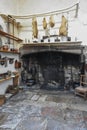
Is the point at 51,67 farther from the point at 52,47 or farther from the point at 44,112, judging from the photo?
the point at 44,112

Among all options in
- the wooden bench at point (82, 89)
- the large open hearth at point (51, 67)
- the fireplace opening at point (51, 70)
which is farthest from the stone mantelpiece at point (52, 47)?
the wooden bench at point (82, 89)

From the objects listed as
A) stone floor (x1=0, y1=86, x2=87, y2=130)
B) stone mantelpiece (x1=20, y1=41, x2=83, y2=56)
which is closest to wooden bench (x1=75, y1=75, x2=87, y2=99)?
stone floor (x1=0, y1=86, x2=87, y2=130)

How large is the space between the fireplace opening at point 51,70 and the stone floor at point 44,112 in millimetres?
835

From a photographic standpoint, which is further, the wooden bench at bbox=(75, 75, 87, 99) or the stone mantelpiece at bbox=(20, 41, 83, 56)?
the stone mantelpiece at bbox=(20, 41, 83, 56)

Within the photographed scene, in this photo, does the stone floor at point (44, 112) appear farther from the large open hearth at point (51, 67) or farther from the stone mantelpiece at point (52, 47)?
the stone mantelpiece at point (52, 47)

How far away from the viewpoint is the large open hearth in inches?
236

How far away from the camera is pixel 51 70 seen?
6.31m

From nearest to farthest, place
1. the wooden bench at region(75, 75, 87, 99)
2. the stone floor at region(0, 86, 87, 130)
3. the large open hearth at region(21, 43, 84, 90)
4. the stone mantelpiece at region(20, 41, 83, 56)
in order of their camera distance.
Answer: the stone floor at region(0, 86, 87, 130)
the wooden bench at region(75, 75, 87, 99)
the stone mantelpiece at region(20, 41, 83, 56)
the large open hearth at region(21, 43, 84, 90)

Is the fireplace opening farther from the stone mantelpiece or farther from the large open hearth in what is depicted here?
the stone mantelpiece

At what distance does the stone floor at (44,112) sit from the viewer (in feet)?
10.4

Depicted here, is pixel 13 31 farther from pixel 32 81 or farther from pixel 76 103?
pixel 76 103

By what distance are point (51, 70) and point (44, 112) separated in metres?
2.68

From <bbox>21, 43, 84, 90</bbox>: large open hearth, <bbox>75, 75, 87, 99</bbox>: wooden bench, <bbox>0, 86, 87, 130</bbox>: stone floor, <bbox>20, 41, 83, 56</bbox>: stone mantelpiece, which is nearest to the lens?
<bbox>0, 86, 87, 130</bbox>: stone floor

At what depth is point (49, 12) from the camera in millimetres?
6152
